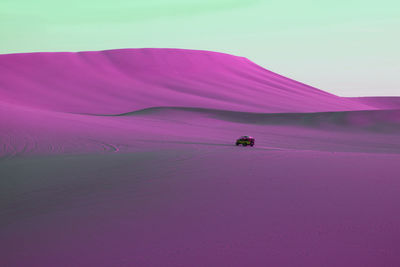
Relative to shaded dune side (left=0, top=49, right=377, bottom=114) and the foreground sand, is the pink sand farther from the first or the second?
shaded dune side (left=0, top=49, right=377, bottom=114)

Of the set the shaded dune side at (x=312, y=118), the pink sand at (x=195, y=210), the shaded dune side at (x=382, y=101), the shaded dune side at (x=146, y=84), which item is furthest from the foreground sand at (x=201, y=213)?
the shaded dune side at (x=382, y=101)

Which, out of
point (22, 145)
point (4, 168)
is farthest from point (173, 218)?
point (22, 145)

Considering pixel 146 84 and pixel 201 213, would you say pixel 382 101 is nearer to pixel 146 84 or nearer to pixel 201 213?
pixel 146 84

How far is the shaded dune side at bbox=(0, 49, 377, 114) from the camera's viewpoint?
58.2 metres

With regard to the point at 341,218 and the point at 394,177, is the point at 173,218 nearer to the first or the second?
the point at 341,218

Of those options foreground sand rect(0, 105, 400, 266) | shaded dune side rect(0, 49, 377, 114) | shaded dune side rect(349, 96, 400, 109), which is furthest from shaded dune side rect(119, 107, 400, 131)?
shaded dune side rect(349, 96, 400, 109)

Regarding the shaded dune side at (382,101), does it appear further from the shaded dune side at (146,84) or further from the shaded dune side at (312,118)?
the shaded dune side at (312,118)

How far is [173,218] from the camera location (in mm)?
5953

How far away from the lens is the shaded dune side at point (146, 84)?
191 feet

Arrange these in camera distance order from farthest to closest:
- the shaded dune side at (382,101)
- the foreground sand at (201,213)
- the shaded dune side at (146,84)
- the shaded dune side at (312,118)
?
the shaded dune side at (382,101) < the shaded dune side at (146,84) < the shaded dune side at (312,118) < the foreground sand at (201,213)

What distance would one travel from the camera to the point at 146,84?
7181 cm

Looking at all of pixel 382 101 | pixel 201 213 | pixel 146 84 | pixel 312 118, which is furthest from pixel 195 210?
pixel 382 101

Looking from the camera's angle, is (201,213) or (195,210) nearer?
(201,213)

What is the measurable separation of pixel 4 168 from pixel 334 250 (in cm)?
989
